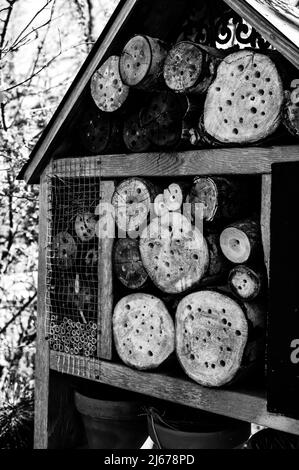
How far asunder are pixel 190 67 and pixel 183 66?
0.17ft

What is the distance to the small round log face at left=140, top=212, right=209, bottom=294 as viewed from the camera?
3143 mm

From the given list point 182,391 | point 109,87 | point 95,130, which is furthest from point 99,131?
point 182,391

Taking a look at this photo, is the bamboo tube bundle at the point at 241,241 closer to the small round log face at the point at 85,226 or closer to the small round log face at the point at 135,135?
the small round log face at the point at 135,135

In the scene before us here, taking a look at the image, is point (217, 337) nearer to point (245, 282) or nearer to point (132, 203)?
point (245, 282)

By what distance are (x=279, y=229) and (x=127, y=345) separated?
3.96 ft

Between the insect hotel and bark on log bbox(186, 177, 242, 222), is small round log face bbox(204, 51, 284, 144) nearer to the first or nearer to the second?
the insect hotel

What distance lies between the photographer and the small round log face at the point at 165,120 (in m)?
3.26

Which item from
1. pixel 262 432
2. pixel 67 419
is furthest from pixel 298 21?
pixel 67 419

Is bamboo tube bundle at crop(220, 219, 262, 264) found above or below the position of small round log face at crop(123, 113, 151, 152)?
below

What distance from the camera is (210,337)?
10.1ft

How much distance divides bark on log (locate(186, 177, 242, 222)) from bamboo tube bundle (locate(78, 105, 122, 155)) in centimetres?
69

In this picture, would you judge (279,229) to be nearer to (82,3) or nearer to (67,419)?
(67,419)

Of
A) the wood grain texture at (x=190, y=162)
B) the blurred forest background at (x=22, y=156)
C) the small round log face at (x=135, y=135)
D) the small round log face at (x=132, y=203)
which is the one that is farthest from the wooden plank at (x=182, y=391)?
the blurred forest background at (x=22, y=156)

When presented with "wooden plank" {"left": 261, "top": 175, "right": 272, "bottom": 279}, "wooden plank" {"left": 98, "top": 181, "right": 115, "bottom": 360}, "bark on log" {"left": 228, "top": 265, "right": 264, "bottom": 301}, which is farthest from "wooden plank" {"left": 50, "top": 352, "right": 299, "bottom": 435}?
"wooden plank" {"left": 261, "top": 175, "right": 272, "bottom": 279}
